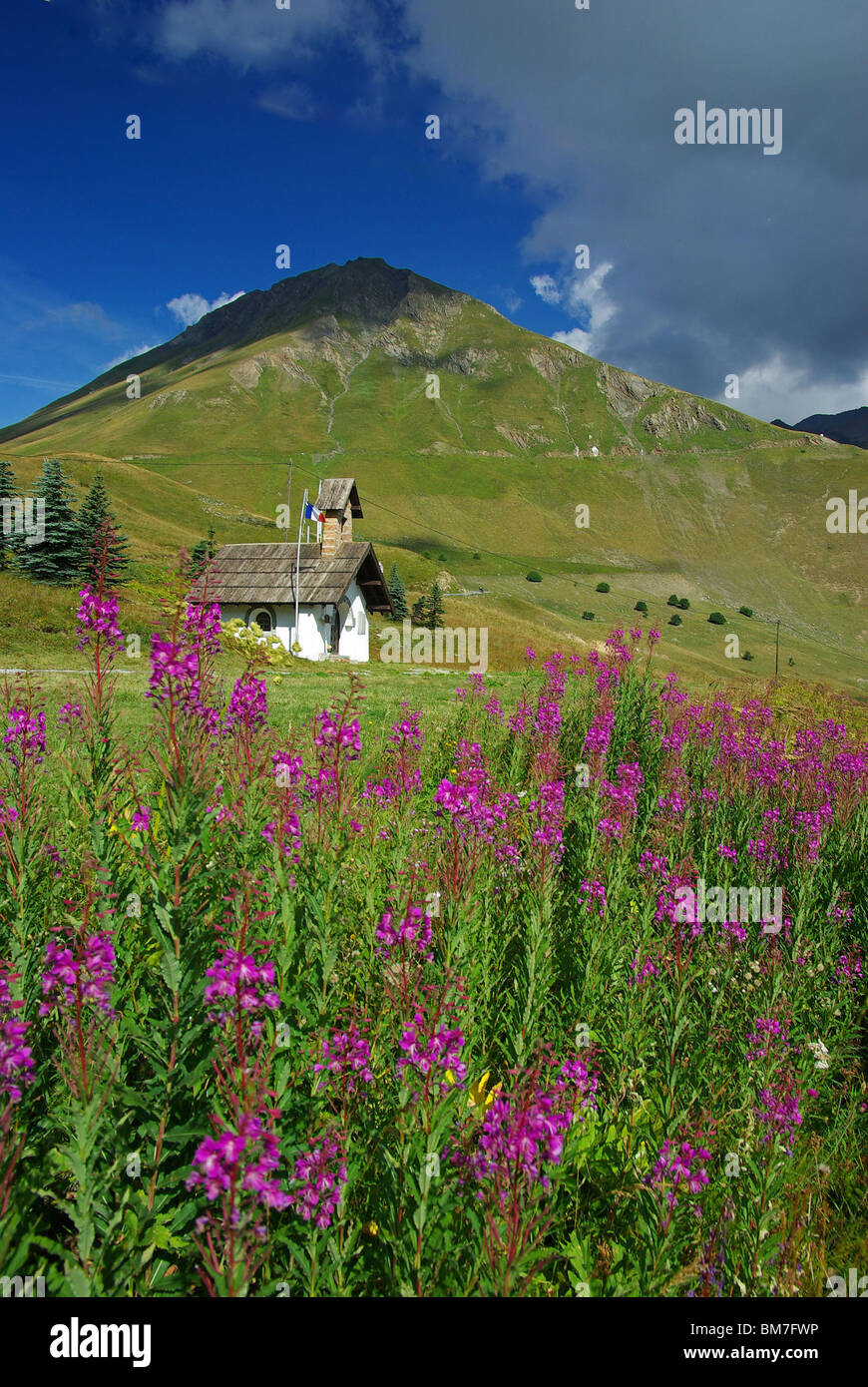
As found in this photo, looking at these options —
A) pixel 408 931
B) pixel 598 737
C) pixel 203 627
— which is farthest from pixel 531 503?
pixel 408 931

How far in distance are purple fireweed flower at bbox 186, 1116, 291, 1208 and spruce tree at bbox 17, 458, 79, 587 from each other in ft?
113

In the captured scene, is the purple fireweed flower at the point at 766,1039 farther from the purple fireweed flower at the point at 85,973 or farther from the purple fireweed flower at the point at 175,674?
the purple fireweed flower at the point at 175,674

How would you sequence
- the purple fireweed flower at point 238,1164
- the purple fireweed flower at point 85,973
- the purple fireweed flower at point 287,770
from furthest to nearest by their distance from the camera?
the purple fireweed flower at point 287,770 → the purple fireweed flower at point 85,973 → the purple fireweed flower at point 238,1164

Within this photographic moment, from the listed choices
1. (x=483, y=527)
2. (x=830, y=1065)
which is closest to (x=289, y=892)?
(x=830, y=1065)

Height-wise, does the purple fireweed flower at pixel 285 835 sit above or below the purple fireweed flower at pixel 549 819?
above

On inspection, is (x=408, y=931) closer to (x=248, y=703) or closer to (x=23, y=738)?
(x=248, y=703)

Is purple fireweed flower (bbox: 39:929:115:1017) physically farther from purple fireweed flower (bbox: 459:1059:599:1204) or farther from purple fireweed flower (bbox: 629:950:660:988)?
purple fireweed flower (bbox: 629:950:660:988)

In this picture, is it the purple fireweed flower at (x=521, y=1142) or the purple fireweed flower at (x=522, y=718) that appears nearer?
the purple fireweed flower at (x=521, y=1142)

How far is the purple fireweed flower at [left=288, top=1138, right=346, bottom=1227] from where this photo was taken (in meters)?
2.06

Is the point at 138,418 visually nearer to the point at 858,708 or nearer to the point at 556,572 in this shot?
the point at 556,572

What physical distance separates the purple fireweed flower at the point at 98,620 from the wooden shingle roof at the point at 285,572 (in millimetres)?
27527

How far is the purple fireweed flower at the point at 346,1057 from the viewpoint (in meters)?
2.46

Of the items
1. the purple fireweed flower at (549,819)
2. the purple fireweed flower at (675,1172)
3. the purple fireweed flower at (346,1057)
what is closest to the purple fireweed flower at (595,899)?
the purple fireweed flower at (549,819)
